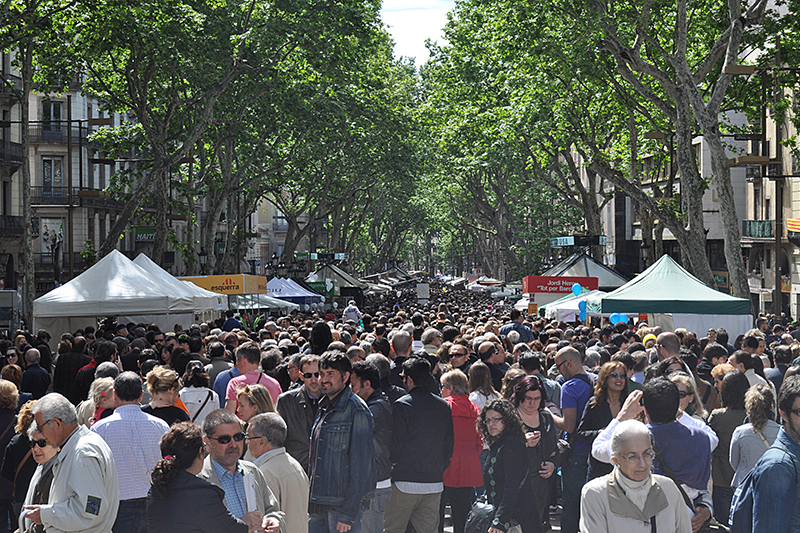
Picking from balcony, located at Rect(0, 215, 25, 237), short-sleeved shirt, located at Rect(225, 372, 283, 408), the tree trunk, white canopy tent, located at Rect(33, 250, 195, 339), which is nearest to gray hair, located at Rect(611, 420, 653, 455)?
short-sleeved shirt, located at Rect(225, 372, 283, 408)

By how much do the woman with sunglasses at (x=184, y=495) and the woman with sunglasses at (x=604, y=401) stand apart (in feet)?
11.1

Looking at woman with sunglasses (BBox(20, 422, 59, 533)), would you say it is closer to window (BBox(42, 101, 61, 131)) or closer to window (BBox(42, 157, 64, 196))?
window (BBox(42, 101, 61, 131))

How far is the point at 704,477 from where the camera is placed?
5828mm

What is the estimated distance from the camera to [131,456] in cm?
580

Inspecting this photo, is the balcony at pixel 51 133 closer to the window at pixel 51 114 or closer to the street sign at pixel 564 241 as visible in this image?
the window at pixel 51 114

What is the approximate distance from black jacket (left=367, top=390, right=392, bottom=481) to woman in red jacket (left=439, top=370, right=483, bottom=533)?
777 millimetres

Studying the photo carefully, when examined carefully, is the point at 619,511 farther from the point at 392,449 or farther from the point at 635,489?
the point at 392,449

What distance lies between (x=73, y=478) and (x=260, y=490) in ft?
3.03

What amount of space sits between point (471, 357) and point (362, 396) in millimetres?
4306

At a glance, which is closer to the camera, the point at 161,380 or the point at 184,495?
the point at 184,495

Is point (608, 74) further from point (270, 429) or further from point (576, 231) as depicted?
point (576, 231)

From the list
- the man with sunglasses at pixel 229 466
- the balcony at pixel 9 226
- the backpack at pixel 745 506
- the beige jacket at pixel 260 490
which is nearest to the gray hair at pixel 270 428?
the beige jacket at pixel 260 490

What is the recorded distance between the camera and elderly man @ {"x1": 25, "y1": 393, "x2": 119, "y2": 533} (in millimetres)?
4738

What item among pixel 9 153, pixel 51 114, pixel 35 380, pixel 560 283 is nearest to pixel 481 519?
pixel 35 380
